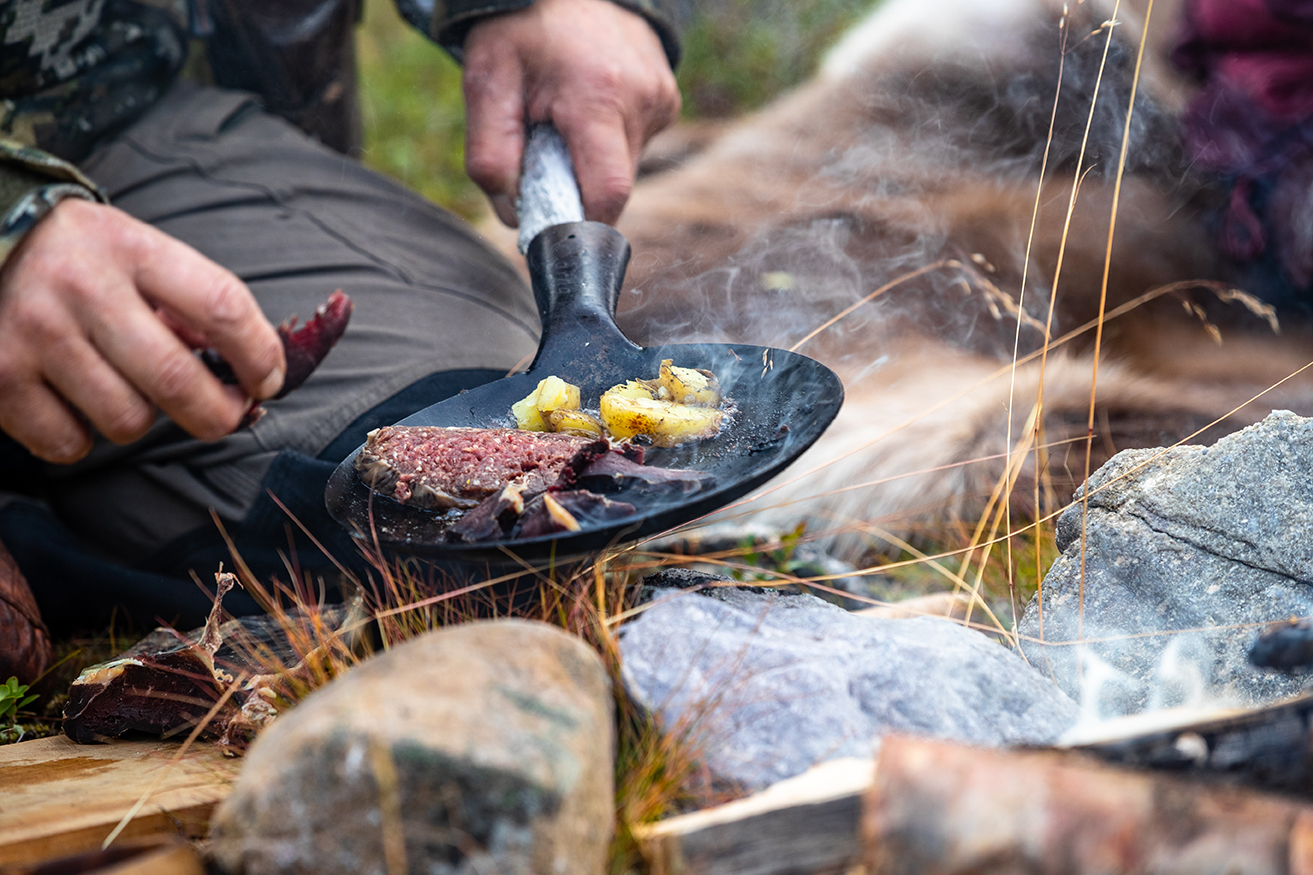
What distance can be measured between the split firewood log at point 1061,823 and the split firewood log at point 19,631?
62.9 inches

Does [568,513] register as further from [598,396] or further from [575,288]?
[575,288]

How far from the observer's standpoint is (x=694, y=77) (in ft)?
20.6

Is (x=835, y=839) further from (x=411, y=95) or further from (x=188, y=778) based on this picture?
(x=411, y=95)

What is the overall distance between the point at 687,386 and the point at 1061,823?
3.08 ft

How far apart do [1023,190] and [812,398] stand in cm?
208

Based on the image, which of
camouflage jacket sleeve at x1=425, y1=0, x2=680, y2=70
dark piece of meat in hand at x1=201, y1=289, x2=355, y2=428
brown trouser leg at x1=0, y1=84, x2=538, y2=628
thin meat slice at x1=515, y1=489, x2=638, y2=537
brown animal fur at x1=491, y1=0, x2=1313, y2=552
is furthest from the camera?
brown animal fur at x1=491, y1=0, x2=1313, y2=552

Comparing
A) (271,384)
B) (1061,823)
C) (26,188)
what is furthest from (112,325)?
(1061,823)

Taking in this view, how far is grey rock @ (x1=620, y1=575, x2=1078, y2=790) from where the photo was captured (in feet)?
3.33

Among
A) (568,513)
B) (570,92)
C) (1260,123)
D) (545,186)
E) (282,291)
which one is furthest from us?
(1260,123)

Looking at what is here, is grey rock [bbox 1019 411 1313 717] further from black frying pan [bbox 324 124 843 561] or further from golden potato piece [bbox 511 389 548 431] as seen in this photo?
golden potato piece [bbox 511 389 548 431]

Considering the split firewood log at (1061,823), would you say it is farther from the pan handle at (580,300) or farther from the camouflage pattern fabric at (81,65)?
the camouflage pattern fabric at (81,65)

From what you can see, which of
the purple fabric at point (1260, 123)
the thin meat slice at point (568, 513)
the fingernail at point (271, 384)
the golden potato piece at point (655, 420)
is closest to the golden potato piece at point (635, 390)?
the golden potato piece at point (655, 420)

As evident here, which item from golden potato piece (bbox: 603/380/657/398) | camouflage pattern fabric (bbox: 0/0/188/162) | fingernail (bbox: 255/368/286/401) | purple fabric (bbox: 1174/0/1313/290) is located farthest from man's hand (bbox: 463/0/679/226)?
purple fabric (bbox: 1174/0/1313/290)

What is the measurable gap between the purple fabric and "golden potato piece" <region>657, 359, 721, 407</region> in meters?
2.12
